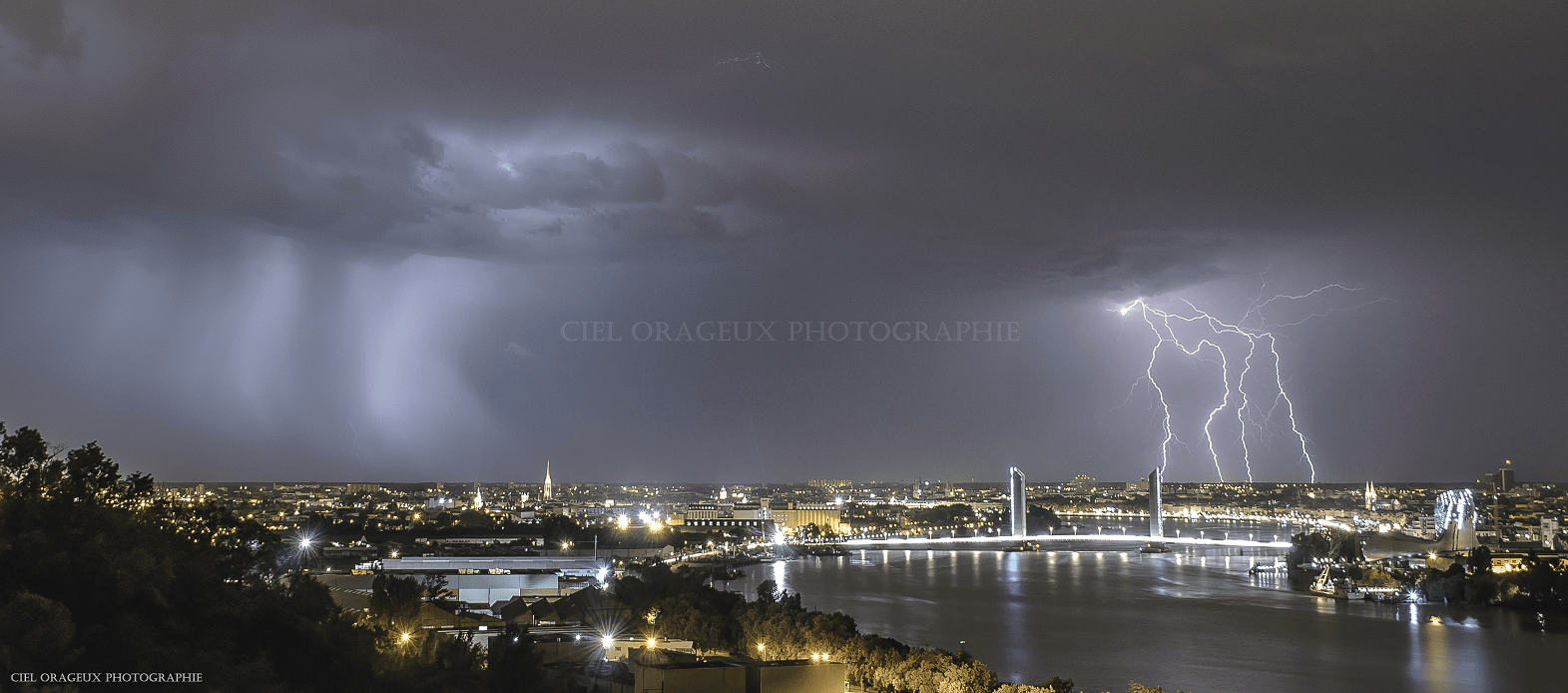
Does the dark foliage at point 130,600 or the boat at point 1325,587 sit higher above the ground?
the dark foliage at point 130,600

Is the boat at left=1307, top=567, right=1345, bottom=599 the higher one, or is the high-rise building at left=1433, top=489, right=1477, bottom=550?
the high-rise building at left=1433, top=489, right=1477, bottom=550

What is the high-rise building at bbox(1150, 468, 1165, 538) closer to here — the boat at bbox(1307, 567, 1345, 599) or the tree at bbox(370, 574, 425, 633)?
the boat at bbox(1307, 567, 1345, 599)


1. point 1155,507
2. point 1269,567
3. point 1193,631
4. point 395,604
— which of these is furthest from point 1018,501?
point 395,604

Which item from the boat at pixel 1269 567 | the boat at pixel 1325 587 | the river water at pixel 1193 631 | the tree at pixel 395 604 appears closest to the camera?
the tree at pixel 395 604

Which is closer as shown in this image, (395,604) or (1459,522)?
(395,604)

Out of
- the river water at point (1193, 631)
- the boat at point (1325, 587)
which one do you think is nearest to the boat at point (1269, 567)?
the river water at point (1193, 631)

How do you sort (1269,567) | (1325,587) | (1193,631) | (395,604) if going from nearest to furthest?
(395,604) < (1193,631) < (1325,587) < (1269,567)

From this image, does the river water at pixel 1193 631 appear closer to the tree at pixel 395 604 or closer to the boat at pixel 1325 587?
the boat at pixel 1325 587

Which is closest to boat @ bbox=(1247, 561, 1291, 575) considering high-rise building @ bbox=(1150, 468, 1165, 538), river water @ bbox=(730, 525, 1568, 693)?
river water @ bbox=(730, 525, 1568, 693)

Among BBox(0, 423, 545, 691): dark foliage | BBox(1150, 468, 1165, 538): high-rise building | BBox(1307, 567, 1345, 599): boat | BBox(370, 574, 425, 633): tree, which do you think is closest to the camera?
BBox(0, 423, 545, 691): dark foliage

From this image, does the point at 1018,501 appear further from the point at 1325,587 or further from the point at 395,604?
the point at 395,604
